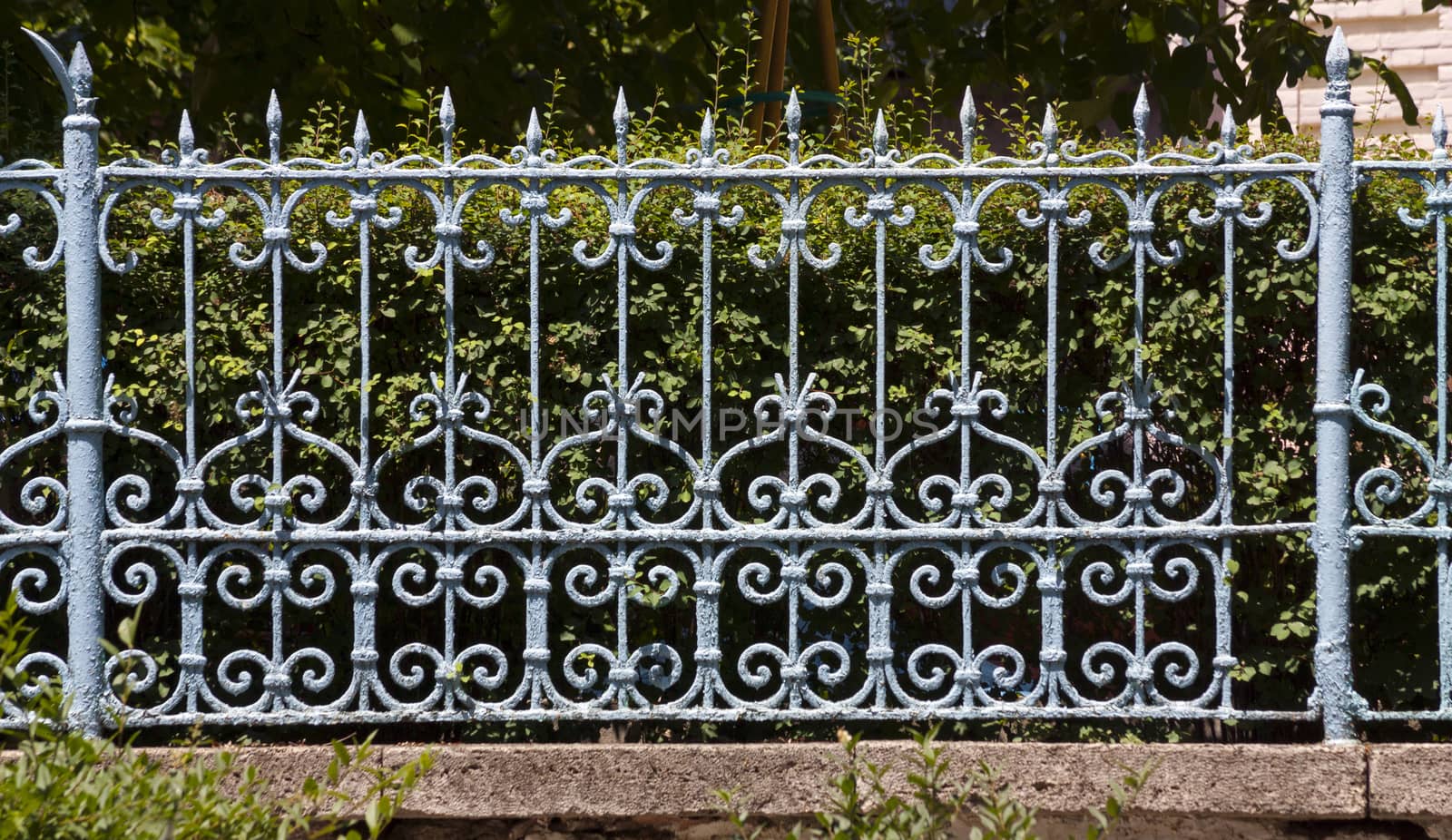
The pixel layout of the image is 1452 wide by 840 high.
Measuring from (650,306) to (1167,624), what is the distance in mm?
1813

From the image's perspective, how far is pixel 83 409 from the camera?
363cm

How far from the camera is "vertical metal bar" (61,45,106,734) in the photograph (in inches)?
142

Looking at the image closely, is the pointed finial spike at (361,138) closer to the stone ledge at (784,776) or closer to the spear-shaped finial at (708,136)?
the spear-shaped finial at (708,136)

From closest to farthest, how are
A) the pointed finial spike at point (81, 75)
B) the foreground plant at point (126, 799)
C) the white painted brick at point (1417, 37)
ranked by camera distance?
the foreground plant at point (126, 799), the pointed finial spike at point (81, 75), the white painted brick at point (1417, 37)

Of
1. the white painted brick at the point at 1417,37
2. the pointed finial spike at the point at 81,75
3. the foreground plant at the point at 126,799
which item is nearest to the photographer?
the foreground plant at the point at 126,799

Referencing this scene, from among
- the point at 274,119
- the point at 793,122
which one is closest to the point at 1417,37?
the point at 793,122

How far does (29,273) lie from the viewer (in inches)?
150

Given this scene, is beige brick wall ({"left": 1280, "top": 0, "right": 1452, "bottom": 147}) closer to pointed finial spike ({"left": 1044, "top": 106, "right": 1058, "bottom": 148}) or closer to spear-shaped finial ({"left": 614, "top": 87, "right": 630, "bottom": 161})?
pointed finial spike ({"left": 1044, "top": 106, "right": 1058, "bottom": 148})

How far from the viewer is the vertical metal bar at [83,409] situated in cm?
361

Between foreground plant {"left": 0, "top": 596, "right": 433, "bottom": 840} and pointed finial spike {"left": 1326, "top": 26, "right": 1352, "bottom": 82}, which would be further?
pointed finial spike {"left": 1326, "top": 26, "right": 1352, "bottom": 82}

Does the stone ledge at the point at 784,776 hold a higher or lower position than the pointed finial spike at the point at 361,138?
lower

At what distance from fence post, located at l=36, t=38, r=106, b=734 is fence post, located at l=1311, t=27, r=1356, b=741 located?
3338 millimetres

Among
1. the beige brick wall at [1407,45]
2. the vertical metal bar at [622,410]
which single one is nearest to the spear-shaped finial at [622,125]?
the vertical metal bar at [622,410]

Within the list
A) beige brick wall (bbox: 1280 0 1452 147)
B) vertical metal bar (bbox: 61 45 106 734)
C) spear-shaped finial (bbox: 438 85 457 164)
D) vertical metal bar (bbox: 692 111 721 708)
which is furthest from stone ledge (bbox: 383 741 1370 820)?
beige brick wall (bbox: 1280 0 1452 147)
